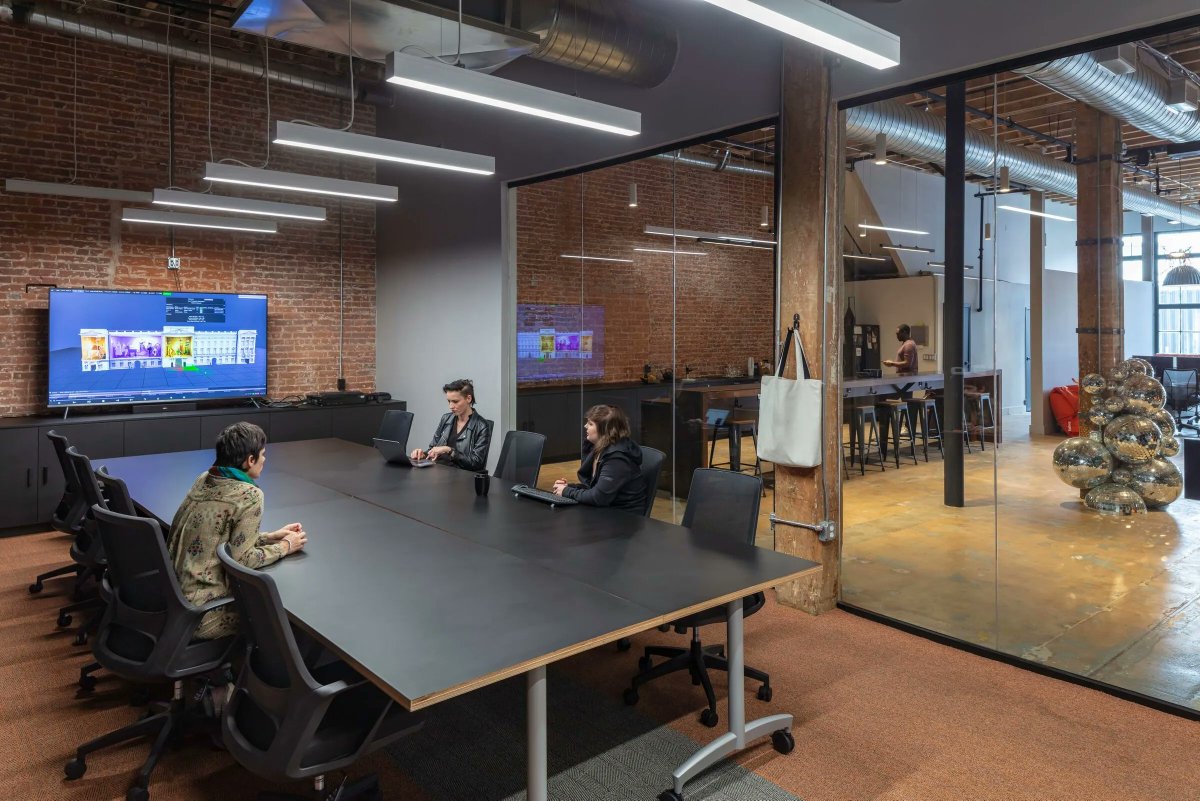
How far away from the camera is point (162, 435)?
693 cm

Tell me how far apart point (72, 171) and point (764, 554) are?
7.14 meters

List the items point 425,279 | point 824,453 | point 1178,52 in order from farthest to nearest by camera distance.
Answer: point 425,279 → point 824,453 → point 1178,52

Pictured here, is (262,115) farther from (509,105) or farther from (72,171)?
(509,105)

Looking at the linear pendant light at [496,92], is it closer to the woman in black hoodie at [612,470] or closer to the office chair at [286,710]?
the woman in black hoodie at [612,470]

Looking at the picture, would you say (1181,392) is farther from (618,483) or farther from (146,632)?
(146,632)

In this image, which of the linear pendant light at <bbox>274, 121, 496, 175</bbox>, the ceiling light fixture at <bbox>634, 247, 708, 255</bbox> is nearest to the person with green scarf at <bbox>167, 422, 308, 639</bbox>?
the linear pendant light at <bbox>274, 121, 496, 175</bbox>

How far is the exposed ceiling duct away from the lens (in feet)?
11.7

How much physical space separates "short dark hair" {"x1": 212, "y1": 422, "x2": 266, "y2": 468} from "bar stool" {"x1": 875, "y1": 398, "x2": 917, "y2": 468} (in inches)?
133

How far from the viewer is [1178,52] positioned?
3.28 meters

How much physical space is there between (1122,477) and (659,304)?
3.12m

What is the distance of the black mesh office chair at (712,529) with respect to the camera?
3318 millimetres

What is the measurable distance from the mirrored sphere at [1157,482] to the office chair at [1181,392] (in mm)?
202

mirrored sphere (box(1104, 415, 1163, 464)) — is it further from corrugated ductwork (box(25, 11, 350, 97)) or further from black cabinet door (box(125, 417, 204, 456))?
corrugated ductwork (box(25, 11, 350, 97))

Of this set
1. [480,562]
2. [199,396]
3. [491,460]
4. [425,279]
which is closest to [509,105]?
[480,562]
